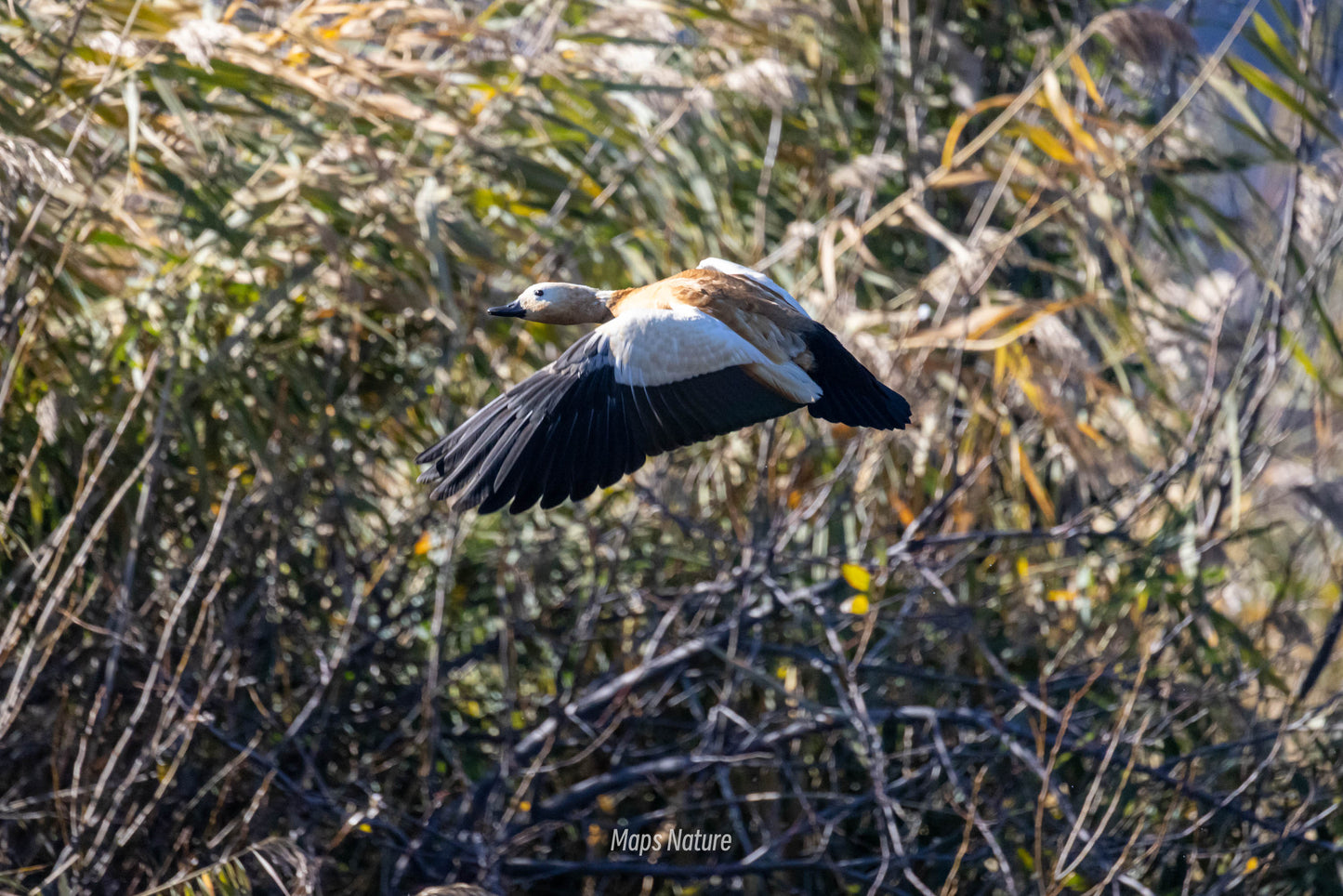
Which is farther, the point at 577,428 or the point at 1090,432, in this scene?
the point at 1090,432

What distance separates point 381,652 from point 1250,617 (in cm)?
260

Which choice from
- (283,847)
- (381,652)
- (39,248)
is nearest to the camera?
(283,847)

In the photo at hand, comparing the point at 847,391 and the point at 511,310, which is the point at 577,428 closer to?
the point at 511,310

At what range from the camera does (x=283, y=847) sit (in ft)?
6.89

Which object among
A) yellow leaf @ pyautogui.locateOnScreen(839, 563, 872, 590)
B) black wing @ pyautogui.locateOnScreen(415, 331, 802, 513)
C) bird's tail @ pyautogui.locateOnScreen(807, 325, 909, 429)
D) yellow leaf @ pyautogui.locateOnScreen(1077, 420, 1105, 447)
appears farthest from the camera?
yellow leaf @ pyautogui.locateOnScreen(1077, 420, 1105, 447)

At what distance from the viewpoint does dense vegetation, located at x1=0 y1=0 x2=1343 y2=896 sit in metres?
2.82

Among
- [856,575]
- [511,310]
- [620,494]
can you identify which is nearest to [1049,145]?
[856,575]

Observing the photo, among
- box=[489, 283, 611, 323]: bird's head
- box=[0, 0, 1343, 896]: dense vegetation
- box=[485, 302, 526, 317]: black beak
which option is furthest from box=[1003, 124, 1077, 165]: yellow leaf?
box=[485, 302, 526, 317]: black beak

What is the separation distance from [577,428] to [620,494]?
138cm

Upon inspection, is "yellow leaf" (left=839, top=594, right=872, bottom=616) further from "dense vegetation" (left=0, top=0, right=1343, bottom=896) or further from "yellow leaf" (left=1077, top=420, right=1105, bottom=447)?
"yellow leaf" (left=1077, top=420, right=1105, bottom=447)

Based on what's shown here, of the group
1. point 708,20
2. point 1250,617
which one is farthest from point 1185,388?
point 708,20

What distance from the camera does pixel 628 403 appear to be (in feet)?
7.08

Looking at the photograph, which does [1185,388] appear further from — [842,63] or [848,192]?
[842,63]

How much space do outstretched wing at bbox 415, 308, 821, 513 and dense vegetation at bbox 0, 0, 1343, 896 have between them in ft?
1.96
